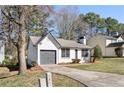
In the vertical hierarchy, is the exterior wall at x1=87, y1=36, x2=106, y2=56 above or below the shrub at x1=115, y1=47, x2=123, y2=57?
above

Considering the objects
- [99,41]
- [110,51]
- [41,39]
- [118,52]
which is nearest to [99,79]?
[41,39]

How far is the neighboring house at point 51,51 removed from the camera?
1209 inches

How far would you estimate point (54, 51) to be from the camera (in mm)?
32219

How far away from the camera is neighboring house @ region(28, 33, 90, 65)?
101 feet

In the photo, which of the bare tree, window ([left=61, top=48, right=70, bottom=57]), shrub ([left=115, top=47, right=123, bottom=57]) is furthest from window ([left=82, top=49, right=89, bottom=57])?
the bare tree

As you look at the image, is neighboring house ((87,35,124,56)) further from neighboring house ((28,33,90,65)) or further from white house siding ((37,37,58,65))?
white house siding ((37,37,58,65))

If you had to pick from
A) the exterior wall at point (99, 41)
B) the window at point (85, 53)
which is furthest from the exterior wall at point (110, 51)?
the window at point (85, 53)

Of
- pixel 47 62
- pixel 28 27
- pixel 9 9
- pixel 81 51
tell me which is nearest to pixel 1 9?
pixel 9 9

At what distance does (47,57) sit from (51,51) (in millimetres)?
1074

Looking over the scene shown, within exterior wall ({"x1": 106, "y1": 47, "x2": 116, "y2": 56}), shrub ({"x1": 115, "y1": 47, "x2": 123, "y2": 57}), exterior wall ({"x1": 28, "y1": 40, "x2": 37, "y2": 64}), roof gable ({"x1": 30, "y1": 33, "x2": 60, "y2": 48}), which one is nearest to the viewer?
exterior wall ({"x1": 28, "y1": 40, "x2": 37, "y2": 64})

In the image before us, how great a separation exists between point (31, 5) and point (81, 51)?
56.8 ft

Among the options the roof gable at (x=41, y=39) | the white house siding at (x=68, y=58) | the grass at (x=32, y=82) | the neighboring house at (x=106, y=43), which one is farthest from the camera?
the neighboring house at (x=106, y=43)

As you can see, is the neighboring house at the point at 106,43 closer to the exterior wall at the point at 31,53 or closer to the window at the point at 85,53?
the window at the point at 85,53

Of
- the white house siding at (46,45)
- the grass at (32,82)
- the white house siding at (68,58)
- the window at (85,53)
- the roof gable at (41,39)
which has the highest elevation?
the roof gable at (41,39)
